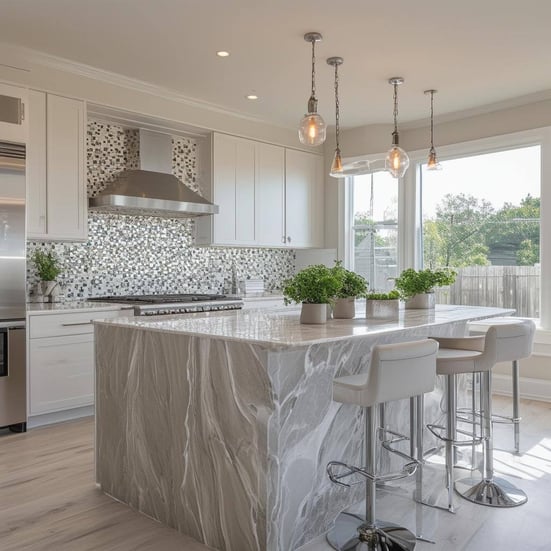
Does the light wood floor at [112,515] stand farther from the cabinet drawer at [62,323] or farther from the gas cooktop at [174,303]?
the gas cooktop at [174,303]

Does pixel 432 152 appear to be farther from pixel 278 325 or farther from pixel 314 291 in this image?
pixel 278 325

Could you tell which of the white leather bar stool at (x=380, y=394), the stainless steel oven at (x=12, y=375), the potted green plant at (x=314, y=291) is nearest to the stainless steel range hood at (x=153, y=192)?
the stainless steel oven at (x=12, y=375)

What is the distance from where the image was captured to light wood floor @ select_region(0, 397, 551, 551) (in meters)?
2.45

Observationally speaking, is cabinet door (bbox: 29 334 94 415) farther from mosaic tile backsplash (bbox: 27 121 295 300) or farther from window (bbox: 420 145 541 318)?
window (bbox: 420 145 541 318)

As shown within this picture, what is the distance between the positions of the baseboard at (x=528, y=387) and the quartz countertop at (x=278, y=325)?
201cm

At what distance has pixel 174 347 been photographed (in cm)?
257

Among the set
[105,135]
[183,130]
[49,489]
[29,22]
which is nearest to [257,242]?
[183,130]

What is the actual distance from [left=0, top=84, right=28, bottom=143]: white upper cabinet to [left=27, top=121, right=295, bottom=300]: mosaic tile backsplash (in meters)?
0.97

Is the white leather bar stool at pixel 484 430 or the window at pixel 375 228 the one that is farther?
the window at pixel 375 228

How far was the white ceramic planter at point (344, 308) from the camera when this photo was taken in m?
3.09

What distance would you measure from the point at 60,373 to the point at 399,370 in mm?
2898

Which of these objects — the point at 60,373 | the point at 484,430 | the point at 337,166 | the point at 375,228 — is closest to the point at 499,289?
Result: the point at 375,228

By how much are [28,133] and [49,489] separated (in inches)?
102

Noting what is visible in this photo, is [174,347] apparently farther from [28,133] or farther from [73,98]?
[73,98]
